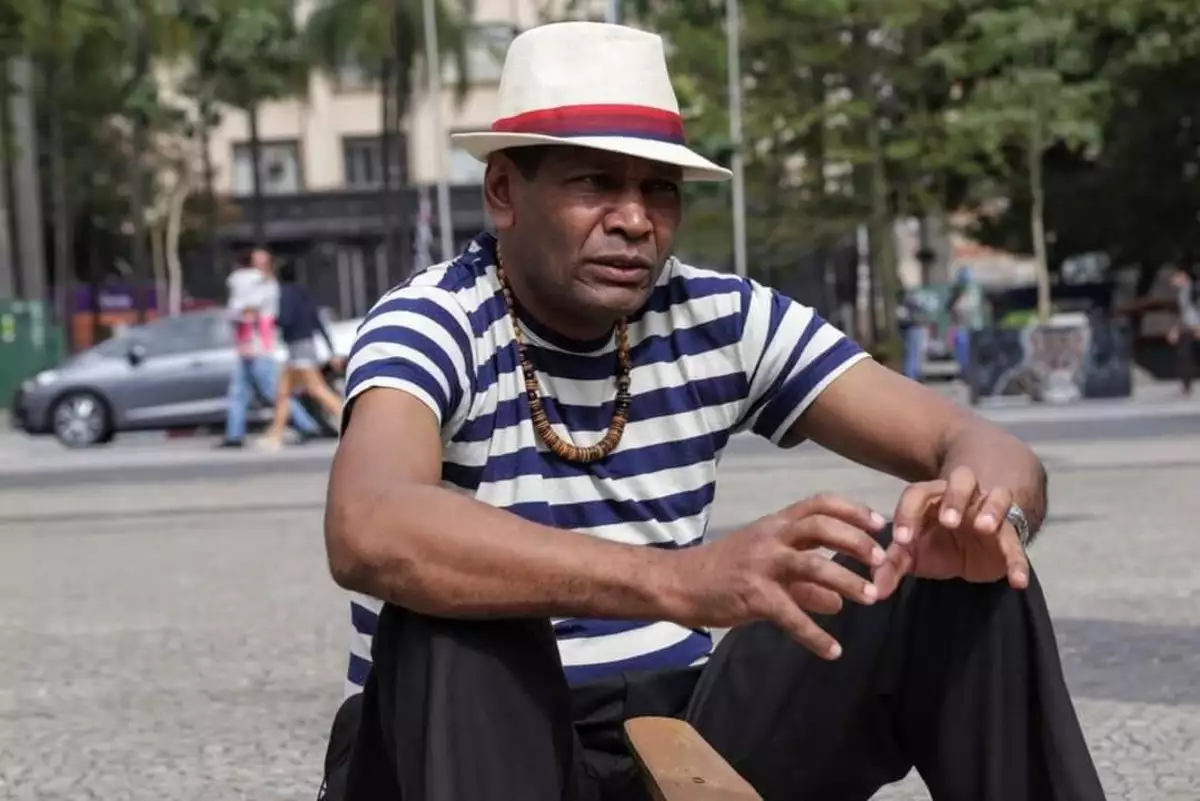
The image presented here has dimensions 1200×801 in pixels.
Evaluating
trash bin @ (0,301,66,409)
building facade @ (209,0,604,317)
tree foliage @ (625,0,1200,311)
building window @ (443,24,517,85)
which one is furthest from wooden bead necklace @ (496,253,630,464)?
building facade @ (209,0,604,317)

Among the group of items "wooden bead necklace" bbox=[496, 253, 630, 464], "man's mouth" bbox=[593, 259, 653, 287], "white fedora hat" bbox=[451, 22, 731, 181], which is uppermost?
"white fedora hat" bbox=[451, 22, 731, 181]

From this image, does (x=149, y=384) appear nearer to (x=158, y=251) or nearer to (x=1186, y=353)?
(x=1186, y=353)

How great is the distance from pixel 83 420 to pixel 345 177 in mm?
39888

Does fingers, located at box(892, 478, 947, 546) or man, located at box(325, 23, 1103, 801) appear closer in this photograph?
man, located at box(325, 23, 1103, 801)

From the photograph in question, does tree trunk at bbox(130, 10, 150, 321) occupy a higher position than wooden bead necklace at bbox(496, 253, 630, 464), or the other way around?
tree trunk at bbox(130, 10, 150, 321)

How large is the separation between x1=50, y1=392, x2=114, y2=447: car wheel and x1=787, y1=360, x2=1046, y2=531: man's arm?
2079 cm

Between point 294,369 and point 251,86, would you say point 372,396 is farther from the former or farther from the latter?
point 251,86

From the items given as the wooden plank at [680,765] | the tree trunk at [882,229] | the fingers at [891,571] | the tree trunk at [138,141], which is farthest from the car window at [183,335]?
the fingers at [891,571]

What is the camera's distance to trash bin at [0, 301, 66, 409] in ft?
109

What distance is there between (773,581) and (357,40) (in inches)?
1782

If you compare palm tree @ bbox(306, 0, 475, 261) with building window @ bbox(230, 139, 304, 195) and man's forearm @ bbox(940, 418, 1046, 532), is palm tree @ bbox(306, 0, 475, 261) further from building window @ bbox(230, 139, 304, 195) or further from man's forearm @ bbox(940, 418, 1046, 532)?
man's forearm @ bbox(940, 418, 1046, 532)

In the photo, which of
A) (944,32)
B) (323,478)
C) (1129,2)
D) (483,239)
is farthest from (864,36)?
(483,239)

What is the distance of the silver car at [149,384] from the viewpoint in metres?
22.7

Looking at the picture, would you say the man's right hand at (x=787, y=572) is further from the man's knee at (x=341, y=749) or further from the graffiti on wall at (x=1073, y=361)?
the graffiti on wall at (x=1073, y=361)
